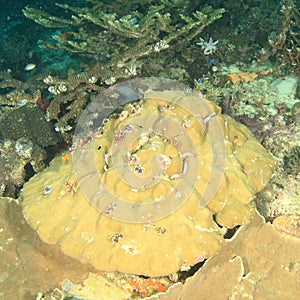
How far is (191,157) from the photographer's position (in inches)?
133

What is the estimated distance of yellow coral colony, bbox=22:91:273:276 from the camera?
2.92 m

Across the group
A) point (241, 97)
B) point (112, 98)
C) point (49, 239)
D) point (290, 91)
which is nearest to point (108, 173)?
point (49, 239)

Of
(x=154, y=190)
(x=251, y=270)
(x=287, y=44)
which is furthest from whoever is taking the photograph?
(x=287, y=44)

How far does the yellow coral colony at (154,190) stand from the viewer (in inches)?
115

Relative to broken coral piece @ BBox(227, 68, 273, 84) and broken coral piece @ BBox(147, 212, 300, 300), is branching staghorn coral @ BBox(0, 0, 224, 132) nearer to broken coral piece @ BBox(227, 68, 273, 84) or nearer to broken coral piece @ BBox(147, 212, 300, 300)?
broken coral piece @ BBox(227, 68, 273, 84)

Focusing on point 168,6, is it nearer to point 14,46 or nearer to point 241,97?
point 241,97

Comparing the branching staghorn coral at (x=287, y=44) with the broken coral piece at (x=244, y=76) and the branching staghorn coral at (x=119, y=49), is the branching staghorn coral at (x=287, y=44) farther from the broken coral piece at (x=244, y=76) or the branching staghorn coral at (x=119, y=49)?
the branching staghorn coral at (x=119, y=49)

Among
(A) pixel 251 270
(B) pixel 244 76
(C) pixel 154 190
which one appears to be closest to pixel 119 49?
(B) pixel 244 76

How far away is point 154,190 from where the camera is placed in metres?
3.06

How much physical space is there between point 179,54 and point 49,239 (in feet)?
15.6

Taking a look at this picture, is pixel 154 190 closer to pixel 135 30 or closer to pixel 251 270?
pixel 251 270

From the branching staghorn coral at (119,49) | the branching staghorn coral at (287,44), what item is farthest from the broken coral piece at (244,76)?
the branching staghorn coral at (119,49)

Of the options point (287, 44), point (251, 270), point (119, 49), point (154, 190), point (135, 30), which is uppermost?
point (135, 30)

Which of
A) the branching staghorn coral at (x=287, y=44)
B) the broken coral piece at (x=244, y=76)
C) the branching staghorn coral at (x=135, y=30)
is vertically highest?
the branching staghorn coral at (x=135, y=30)
